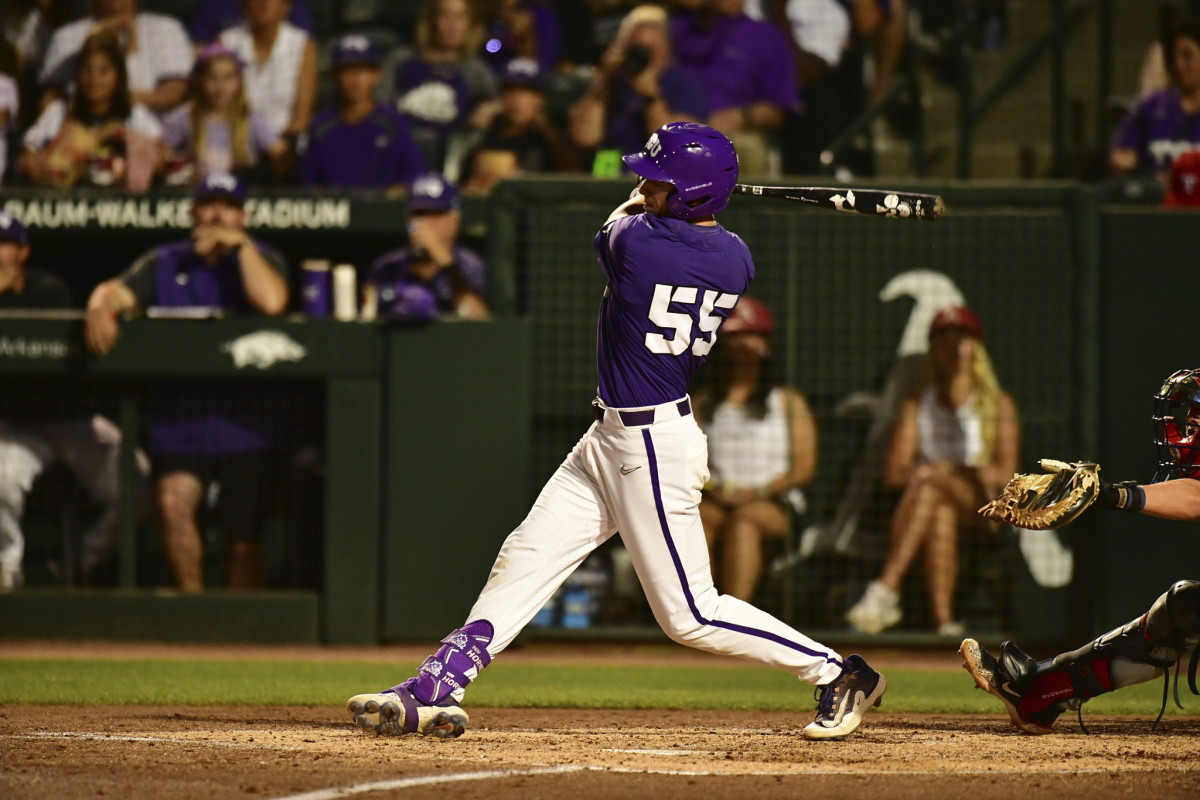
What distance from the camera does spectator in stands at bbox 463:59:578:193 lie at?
8547mm

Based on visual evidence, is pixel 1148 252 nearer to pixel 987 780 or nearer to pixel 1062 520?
pixel 1062 520

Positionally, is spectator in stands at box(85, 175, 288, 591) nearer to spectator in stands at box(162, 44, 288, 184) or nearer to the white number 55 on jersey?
spectator in stands at box(162, 44, 288, 184)

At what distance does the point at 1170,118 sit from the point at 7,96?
22.3ft

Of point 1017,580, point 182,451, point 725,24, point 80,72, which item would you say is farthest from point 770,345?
point 80,72

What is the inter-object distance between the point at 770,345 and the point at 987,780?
3.90 metres

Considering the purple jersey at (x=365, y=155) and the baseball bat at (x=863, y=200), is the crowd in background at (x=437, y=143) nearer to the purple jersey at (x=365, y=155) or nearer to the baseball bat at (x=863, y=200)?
the purple jersey at (x=365, y=155)

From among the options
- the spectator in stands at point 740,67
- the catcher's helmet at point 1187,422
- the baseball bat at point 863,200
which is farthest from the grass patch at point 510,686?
the spectator in stands at point 740,67

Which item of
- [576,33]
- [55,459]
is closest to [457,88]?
[576,33]

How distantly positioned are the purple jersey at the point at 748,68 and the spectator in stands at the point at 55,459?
388 centimetres

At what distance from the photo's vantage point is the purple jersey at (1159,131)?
324 inches

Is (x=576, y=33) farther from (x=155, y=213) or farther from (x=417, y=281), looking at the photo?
(x=155, y=213)

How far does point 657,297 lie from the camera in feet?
14.5

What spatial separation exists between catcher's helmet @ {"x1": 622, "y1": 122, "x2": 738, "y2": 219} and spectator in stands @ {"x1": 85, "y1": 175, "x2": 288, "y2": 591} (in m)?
3.52

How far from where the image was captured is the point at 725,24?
29.3 feet
